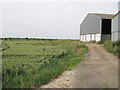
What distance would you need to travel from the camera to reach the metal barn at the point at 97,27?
72.2 ft

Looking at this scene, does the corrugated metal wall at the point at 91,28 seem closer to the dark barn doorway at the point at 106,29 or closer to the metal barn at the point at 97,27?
the metal barn at the point at 97,27

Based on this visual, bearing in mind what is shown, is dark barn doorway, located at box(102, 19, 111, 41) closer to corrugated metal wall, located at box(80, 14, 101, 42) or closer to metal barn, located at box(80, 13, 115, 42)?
metal barn, located at box(80, 13, 115, 42)

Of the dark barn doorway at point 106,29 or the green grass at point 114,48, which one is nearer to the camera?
the green grass at point 114,48

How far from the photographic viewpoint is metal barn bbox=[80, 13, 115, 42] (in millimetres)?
22000

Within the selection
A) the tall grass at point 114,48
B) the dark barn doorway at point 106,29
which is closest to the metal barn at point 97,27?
the dark barn doorway at point 106,29

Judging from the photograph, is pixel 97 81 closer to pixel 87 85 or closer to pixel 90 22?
pixel 87 85

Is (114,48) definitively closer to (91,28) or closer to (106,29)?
(106,29)

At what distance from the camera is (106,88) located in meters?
4.50

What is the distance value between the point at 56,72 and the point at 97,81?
6.60 ft

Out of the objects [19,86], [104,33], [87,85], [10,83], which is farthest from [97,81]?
[104,33]

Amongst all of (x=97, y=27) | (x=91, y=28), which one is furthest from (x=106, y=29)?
(x=91, y=28)

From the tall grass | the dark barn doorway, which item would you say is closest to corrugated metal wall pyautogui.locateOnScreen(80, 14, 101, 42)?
the dark barn doorway

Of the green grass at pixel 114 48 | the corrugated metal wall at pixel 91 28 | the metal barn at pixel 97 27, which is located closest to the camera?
the green grass at pixel 114 48

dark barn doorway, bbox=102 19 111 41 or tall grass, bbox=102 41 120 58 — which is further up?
dark barn doorway, bbox=102 19 111 41
